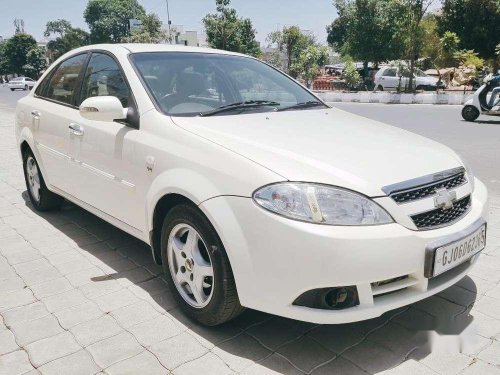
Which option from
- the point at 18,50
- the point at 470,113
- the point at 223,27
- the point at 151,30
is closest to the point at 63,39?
the point at 18,50

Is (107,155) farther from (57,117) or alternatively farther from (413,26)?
(413,26)

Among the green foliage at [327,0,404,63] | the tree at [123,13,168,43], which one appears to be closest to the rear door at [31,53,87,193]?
the green foliage at [327,0,404,63]

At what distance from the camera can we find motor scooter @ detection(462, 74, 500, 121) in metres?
12.7

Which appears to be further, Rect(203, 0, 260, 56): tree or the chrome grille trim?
Rect(203, 0, 260, 56): tree

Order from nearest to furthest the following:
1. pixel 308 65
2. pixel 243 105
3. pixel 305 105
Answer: pixel 243 105
pixel 305 105
pixel 308 65

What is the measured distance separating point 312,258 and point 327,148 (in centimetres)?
68

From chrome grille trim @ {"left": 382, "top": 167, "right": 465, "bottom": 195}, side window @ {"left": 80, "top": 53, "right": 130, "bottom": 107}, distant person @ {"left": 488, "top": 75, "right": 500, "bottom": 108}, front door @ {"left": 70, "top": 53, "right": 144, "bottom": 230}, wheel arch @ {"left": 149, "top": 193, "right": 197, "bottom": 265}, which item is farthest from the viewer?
distant person @ {"left": 488, "top": 75, "right": 500, "bottom": 108}

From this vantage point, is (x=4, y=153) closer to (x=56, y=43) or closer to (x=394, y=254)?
(x=394, y=254)

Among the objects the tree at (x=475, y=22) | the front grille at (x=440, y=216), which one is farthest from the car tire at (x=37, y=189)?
the tree at (x=475, y=22)

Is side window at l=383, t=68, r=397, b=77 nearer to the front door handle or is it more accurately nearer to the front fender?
the front door handle

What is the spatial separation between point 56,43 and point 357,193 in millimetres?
117061

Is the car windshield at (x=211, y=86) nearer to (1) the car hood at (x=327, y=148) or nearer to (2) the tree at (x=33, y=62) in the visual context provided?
(1) the car hood at (x=327, y=148)

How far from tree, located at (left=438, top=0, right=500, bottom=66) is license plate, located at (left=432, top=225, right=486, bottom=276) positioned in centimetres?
3290

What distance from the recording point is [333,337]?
2.63m
